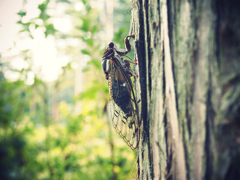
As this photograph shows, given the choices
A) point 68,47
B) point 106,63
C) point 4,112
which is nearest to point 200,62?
point 106,63

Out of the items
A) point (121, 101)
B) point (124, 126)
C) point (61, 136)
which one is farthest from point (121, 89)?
point (61, 136)

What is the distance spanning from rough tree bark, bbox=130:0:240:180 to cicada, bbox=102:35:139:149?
0.30 metres

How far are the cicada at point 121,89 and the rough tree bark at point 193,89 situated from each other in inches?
11.6

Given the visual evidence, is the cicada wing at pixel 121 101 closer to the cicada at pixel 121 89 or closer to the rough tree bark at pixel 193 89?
the cicada at pixel 121 89

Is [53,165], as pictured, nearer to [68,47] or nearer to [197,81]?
[68,47]

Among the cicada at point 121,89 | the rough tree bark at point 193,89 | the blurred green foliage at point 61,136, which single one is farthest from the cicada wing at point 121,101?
the blurred green foliage at point 61,136

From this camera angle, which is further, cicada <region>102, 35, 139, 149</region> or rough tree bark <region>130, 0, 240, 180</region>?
cicada <region>102, 35, 139, 149</region>

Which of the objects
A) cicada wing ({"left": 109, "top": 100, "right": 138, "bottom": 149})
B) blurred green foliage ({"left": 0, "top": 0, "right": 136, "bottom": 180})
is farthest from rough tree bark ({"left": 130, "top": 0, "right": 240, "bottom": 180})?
blurred green foliage ({"left": 0, "top": 0, "right": 136, "bottom": 180})

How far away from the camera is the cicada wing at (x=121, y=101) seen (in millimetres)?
894

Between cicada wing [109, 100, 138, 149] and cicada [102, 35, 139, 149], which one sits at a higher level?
cicada [102, 35, 139, 149]

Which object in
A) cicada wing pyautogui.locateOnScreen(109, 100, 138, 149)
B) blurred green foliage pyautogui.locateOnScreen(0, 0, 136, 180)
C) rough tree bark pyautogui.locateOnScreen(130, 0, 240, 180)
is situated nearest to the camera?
rough tree bark pyautogui.locateOnScreen(130, 0, 240, 180)

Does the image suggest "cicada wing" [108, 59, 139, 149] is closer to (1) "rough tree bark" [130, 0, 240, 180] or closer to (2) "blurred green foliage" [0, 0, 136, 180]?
(1) "rough tree bark" [130, 0, 240, 180]

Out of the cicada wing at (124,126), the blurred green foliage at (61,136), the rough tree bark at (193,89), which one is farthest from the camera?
the blurred green foliage at (61,136)

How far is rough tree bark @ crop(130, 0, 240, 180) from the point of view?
391 mm
